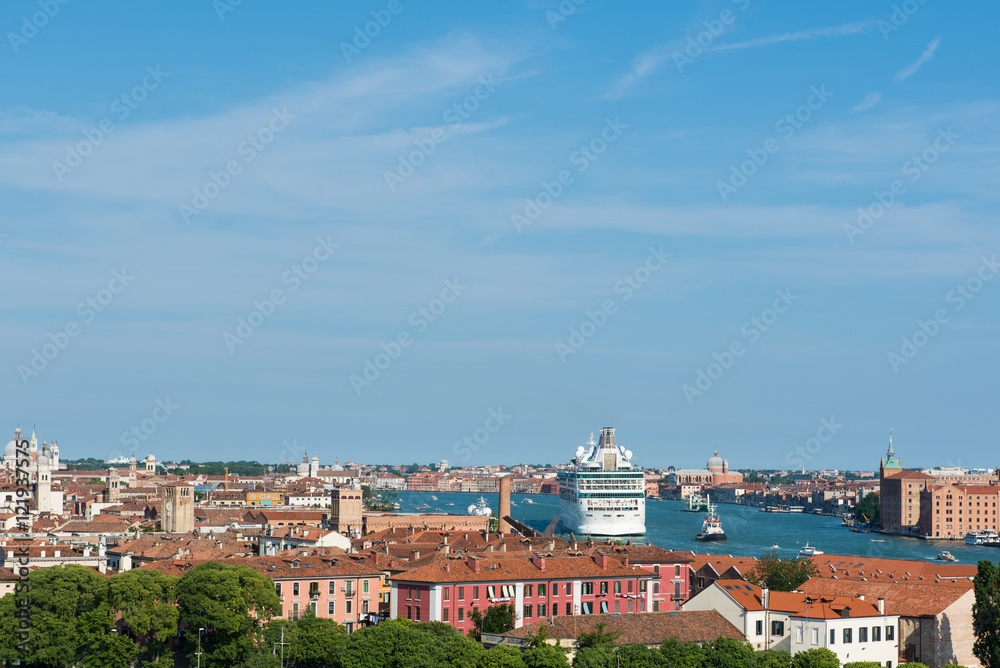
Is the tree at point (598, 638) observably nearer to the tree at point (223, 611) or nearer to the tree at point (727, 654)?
the tree at point (727, 654)

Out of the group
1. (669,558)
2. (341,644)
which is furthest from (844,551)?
(341,644)

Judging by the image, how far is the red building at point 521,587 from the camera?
32500 millimetres

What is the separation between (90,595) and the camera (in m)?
31.0

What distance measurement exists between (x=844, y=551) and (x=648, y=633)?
51.9 metres

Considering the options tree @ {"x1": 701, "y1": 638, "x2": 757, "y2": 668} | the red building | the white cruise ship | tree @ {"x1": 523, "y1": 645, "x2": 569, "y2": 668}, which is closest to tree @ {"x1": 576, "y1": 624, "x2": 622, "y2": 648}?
tree @ {"x1": 523, "y1": 645, "x2": 569, "y2": 668}

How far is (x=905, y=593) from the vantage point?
3198 centimetres

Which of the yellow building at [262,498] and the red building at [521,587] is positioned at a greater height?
the red building at [521,587]

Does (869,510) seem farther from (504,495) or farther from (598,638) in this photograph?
(598,638)

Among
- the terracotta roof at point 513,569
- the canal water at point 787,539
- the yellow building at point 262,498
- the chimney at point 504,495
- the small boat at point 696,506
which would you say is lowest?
the small boat at point 696,506

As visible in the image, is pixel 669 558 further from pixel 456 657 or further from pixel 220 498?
pixel 220 498

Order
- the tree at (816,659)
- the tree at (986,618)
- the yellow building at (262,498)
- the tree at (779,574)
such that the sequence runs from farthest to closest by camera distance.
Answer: the yellow building at (262,498) → the tree at (779,574) → the tree at (986,618) → the tree at (816,659)

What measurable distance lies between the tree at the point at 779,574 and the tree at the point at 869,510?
246 feet

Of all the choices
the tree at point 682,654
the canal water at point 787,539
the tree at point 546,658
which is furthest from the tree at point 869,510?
the tree at point 546,658

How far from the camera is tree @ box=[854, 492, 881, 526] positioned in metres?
113
